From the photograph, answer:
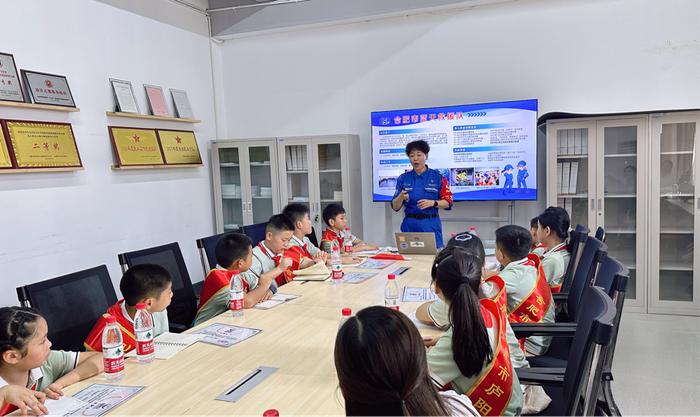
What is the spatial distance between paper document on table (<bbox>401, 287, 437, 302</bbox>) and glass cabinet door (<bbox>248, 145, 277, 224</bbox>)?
10.1 feet

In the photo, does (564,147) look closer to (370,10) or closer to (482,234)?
(482,234)

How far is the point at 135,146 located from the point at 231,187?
49.9 inches

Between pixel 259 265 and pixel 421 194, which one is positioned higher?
pixel 421 194

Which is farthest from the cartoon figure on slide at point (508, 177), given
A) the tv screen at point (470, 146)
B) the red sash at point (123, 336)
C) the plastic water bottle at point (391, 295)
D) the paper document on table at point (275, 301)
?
the red sash at point (123, 336)

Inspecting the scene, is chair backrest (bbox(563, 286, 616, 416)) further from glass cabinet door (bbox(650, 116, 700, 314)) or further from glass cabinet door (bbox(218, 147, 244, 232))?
glass cabinet door (bbox(218, 147, 244, 232))

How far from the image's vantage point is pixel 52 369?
5.59ft

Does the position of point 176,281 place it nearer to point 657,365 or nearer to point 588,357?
point 588,357

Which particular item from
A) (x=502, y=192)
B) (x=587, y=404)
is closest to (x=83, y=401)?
(x=587, y=404)

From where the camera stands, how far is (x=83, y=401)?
144 centimetres

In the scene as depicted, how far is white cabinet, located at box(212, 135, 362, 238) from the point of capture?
5.21 meters

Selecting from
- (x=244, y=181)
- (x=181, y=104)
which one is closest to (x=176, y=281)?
(x=244, y=181)

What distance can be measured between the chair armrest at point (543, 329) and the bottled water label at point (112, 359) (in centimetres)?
151

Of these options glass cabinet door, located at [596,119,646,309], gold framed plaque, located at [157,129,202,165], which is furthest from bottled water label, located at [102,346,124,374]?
glass cabinet door, located at [596,119,646,309]

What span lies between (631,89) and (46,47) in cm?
486
